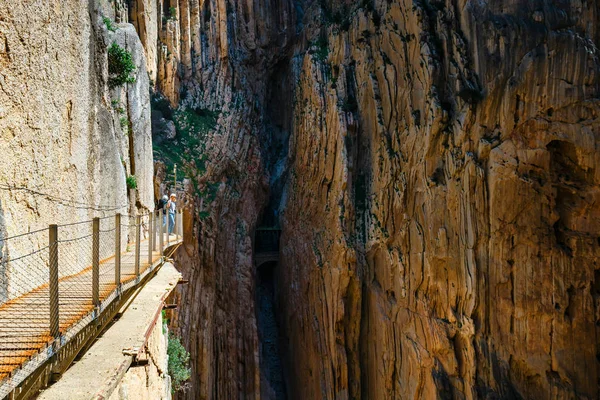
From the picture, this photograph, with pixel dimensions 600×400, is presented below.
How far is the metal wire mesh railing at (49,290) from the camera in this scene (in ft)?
11.7

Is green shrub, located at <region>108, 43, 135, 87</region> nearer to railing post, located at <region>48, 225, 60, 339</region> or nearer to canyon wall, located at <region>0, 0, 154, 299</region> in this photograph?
canyon wall, located at <region>0, 0, 154, 299</region>

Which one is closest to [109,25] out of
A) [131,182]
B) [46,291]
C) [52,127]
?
[131,182]

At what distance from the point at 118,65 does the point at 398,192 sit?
11354mm

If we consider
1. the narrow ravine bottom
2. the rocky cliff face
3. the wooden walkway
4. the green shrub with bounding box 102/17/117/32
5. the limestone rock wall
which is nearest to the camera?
the wooden walkway

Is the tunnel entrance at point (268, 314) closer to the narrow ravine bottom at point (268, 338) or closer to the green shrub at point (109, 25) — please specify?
the narrow ravine bottom at point (268, 338)

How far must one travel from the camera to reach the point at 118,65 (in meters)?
11.7

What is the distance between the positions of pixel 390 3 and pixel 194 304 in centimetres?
1595

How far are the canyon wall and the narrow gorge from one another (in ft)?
0.21

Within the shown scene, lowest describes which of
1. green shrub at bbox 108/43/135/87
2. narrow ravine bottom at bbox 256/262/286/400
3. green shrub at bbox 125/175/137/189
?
narrow ravine bottom at bbox 256/262/286/400

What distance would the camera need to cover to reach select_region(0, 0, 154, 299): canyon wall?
217 inches

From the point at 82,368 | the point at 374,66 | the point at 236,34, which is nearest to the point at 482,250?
the point at 374,66

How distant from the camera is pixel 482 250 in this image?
14.8m

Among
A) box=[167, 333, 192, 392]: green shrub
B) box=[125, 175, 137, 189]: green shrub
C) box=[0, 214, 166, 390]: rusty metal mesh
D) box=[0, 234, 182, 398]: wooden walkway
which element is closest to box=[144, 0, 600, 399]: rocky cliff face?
box=[167, 333, 192, 392]: green shrub

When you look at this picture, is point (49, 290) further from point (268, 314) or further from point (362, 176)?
point (268, 314)
